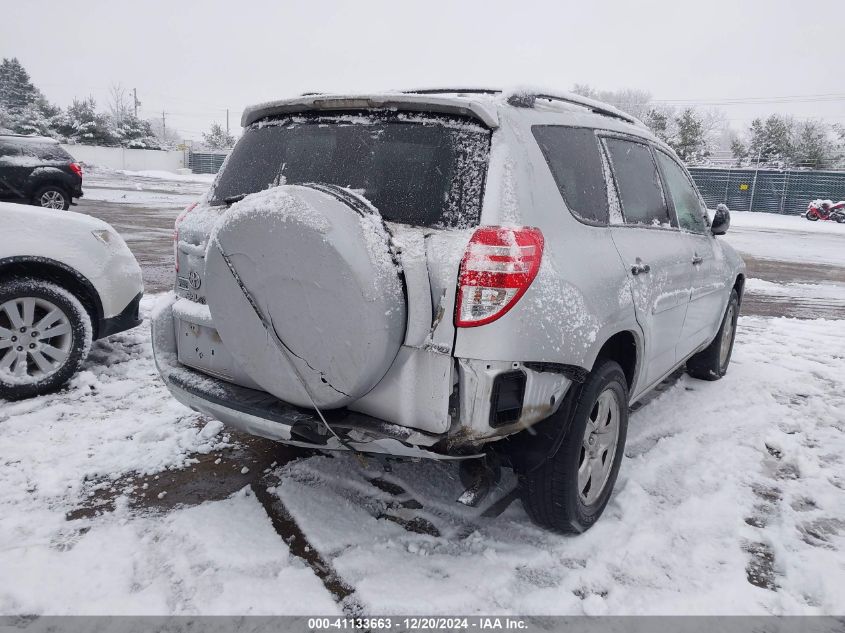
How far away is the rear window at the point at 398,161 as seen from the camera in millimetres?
2318

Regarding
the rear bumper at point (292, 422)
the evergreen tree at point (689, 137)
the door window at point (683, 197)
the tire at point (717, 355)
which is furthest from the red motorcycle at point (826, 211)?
the rear bumper at point (292, 422)

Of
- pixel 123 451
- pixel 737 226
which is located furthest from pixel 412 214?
pixel 737 226

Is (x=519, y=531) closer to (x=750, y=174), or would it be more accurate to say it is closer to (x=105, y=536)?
(x=105, y=536)

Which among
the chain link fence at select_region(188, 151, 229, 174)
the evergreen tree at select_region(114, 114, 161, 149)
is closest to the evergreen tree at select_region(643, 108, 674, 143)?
the chain link fence at select_region(188, 151, 229, 174)

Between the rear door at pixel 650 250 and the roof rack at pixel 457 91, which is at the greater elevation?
the roof rack at pixel 457 91

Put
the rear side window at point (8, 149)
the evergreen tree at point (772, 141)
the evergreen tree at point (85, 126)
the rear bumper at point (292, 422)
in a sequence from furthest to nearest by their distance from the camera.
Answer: the evergreen tree at point (85, 126) → the evergreen tree at point (772, 141) → the rear side window at point (8, 149) → the rear bumper at point (292, 422)

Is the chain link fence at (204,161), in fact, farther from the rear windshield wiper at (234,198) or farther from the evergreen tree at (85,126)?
the rear windshield wiper at (234,198)

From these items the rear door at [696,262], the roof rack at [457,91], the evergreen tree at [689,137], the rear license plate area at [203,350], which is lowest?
the rear license plate area at [203,350]

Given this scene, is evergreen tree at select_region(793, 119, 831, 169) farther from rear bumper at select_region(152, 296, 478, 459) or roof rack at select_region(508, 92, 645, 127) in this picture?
rear bumper at select_region(152, 296, 478, 459)

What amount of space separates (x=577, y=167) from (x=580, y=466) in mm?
1383

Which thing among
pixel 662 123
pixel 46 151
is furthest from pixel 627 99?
pixel 46 151

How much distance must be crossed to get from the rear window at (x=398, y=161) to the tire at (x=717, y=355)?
3400 mm

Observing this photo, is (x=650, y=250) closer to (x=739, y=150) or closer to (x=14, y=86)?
(x=739, y=150)

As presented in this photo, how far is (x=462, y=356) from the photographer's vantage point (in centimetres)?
218
